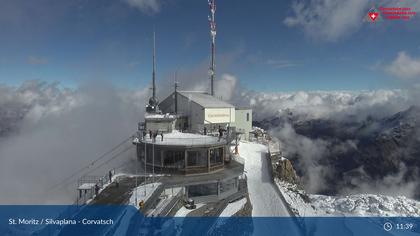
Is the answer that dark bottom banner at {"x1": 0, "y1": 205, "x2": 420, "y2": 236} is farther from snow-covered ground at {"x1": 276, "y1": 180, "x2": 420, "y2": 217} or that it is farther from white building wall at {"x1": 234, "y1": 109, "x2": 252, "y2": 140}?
white building wall at {"x1": 234, "y1": 109, "x2": 252, "y2": 140}

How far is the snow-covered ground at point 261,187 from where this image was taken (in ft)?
117

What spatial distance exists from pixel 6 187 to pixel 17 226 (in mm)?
62103

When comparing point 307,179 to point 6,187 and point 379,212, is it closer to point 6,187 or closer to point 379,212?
point 379,212

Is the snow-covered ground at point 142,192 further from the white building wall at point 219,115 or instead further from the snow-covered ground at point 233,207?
the white building wall at point 219,115

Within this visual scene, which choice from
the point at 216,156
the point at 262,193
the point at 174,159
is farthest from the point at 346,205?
the point at 174,159

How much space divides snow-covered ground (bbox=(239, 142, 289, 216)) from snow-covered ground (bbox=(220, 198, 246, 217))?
2.14m

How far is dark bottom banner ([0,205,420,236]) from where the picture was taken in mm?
20656

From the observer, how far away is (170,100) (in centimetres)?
6053

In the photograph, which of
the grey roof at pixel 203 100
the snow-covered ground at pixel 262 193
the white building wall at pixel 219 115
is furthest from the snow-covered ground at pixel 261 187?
the grey roof at pixel 203 100

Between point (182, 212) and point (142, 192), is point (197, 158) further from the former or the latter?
point (142, 192)

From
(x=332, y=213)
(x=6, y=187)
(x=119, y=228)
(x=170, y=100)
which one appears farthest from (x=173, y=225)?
(x=6, y=187)

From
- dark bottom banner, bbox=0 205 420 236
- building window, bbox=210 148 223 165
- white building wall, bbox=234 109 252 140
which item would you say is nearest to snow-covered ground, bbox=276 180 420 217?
dark bottom banner, bbox=0 205 420 236

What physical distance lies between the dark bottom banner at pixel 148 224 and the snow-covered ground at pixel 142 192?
1.41 m

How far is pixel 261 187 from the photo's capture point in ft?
131
